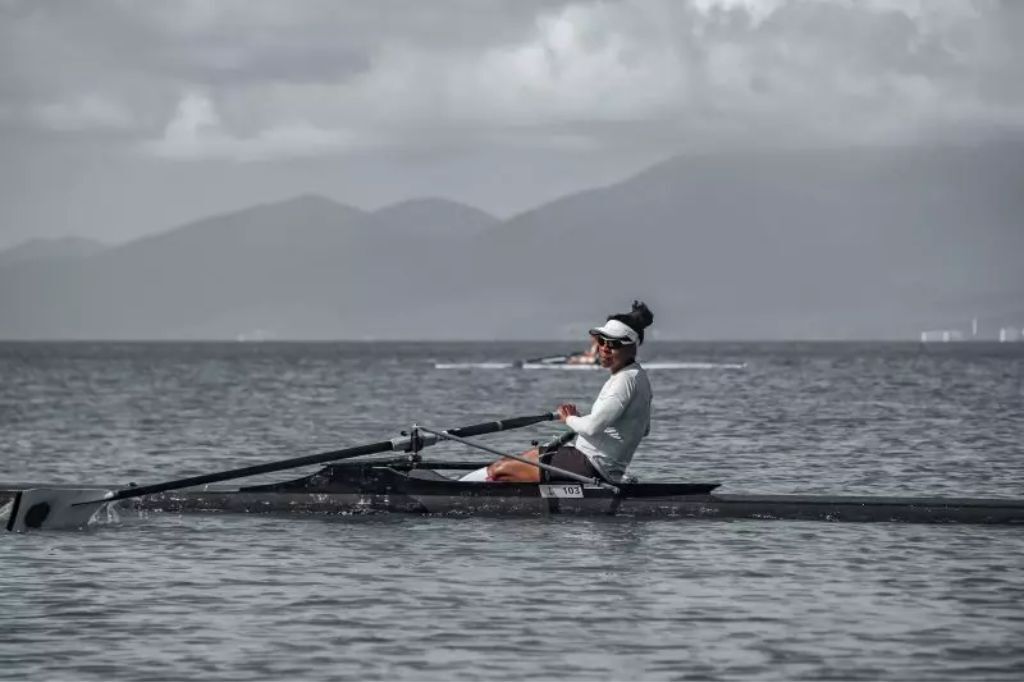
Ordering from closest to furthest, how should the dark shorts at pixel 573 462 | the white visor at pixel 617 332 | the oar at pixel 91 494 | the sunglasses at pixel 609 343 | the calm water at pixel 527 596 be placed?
the calm water at pixel 527 596 < the white visor at pixel 617 332 < the sunglasses at pixel 609 343 < the dark shorts at pixel 573 462 < the oar at pixel 91 494

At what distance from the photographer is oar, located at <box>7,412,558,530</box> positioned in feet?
74.4

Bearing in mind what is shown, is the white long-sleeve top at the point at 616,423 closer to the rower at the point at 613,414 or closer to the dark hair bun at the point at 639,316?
the rower at the point at 613,414

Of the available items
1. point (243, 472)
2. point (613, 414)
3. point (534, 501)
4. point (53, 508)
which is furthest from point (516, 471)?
point (53, 508)

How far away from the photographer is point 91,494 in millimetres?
23031

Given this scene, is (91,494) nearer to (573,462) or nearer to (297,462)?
(297,462)

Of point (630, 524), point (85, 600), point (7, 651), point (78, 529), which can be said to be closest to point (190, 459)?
point (78, 529)

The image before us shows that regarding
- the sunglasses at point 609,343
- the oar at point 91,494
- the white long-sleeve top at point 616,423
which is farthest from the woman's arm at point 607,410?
the oar at point 91,494

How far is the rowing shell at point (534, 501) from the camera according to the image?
22.3 metres

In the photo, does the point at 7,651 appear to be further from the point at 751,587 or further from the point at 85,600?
the point at 751,587

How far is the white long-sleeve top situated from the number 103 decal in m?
0.37

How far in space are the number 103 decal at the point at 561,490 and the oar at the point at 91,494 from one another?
2.82 ft

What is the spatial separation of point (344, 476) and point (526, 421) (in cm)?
249

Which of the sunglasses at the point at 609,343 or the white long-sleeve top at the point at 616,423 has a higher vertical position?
the sunglasses at the point at 609,343

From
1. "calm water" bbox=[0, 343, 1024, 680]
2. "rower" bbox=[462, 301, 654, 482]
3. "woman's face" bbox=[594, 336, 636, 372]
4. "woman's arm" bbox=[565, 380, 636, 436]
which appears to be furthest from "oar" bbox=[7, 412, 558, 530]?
"woman's face" bbox=[594, 336, 636, 372]
